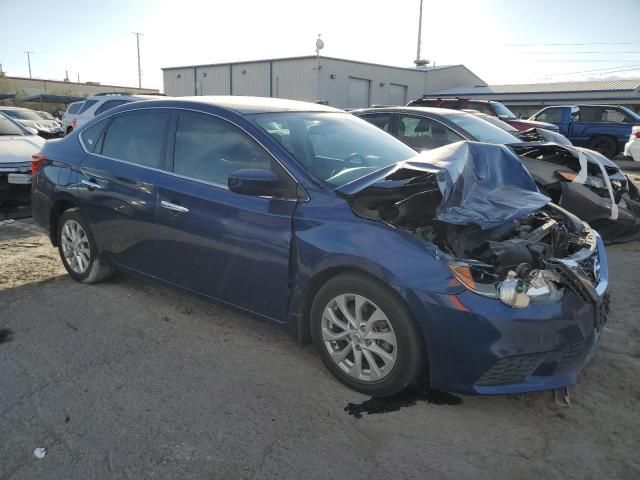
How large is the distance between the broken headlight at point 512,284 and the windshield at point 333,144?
0.99 meters

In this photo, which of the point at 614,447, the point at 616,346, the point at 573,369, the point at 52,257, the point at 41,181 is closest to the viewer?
the point at 614,447

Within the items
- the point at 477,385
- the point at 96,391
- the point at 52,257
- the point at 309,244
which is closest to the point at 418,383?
the point at 477,385

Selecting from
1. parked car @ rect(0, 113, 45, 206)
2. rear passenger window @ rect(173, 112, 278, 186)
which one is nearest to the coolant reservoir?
rear passenger window @ rect(173, 112, 278, 186)

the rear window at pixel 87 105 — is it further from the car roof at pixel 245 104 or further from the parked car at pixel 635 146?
the parked car at pixel 635 146

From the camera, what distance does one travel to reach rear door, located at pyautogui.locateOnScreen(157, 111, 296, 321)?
3.21 meters

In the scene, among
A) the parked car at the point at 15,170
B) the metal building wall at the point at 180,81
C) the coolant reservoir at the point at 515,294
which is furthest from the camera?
the metal building wall at the point at 180,81

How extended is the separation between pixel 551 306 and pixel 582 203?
3.83 metres

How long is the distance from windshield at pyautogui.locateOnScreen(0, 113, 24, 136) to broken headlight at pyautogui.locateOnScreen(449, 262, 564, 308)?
27.9 ft

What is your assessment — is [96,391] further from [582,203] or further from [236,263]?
[582,203]

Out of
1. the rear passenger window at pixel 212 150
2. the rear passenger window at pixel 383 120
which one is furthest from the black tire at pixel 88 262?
→ the rear passenger window at pixel 383 120

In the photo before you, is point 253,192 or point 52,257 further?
point 52,257

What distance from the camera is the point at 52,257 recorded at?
18.5 feet

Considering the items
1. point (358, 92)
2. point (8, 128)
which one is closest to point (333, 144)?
point (8, 128)

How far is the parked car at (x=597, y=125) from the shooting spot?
54.3 feet
